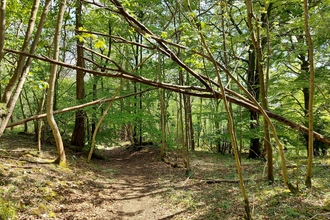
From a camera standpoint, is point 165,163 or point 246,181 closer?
point 246,181

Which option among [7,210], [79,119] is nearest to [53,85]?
[7,210]

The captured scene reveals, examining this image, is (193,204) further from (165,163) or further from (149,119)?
(149,119)

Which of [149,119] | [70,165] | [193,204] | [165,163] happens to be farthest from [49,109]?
[165,163]

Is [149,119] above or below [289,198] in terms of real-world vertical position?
above

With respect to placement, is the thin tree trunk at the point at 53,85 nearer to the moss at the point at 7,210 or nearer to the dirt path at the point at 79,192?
the dirt path at the point at 79,192

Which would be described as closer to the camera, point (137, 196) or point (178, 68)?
point (178, 68)

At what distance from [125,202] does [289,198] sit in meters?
4.19

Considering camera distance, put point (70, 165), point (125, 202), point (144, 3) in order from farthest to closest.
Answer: point (144, 3)
point (70, 165)
point (125, 202)

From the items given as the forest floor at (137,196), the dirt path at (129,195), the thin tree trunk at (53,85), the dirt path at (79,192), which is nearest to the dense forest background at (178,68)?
the thin tree trunk at (53,85)

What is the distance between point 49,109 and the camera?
22.7 feet

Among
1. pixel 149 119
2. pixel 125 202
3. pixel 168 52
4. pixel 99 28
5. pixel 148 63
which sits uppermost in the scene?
pixel 99 28

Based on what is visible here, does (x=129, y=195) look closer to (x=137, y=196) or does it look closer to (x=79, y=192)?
(x=137, y=196)

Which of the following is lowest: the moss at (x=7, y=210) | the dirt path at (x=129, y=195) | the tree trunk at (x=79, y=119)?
the dirt path at (x=129, y=195)

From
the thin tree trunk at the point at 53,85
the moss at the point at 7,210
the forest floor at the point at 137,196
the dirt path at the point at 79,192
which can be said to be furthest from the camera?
the thin tree trunk at the point at 53,85
